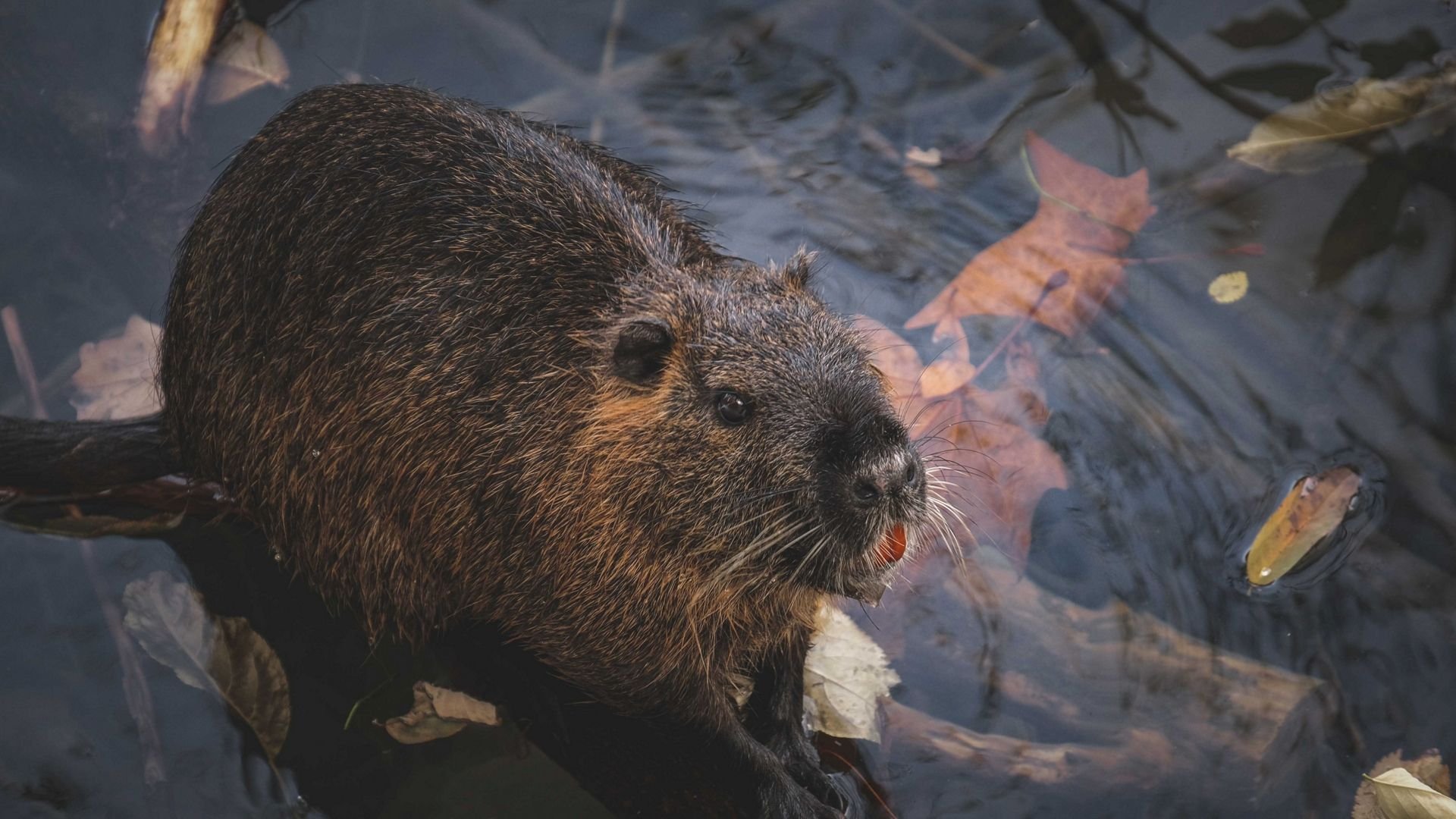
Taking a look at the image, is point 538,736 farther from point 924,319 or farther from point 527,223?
point 924,319

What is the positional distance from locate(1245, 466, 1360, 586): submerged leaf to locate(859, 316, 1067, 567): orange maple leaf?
662 millimetres

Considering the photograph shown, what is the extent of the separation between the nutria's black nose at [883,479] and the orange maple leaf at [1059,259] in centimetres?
177

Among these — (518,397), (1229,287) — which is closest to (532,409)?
(518,397)

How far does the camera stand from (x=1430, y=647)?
3.95 metres

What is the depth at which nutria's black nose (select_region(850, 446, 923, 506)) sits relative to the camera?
115 inches

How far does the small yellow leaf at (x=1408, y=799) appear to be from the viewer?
11.1 ft

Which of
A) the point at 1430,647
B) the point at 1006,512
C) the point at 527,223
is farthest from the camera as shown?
the point at 1006,512

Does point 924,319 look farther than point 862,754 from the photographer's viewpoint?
Yes

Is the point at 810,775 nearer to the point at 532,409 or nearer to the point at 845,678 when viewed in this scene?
the point at 845,678

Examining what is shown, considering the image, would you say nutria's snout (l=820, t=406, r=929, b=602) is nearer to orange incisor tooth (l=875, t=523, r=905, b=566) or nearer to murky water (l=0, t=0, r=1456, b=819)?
orange incisor tooth (l=875, t=523, r=905, b=566)

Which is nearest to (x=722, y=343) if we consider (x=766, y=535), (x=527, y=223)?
(x=766, y=535)

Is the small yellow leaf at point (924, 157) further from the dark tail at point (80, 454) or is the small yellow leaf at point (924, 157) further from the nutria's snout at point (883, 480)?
the dark tail at point (80, 454)

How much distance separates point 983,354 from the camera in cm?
460

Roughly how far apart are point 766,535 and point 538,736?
1.07m
